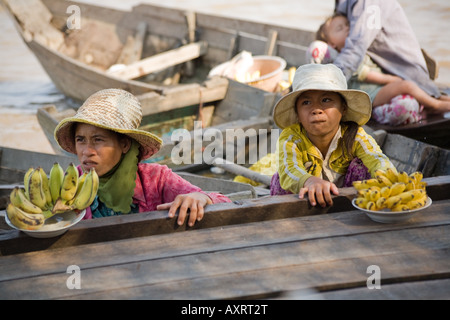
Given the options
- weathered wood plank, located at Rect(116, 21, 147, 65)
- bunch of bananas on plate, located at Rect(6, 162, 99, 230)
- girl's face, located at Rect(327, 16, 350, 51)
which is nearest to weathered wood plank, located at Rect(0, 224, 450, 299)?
bunch of bananas on plate, located at Rect(6, 162, 99, 230)

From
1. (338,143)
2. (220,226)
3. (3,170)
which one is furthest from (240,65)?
(220,226)

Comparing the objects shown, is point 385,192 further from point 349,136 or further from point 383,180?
point 349,136

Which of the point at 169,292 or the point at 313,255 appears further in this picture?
the point at 313,255

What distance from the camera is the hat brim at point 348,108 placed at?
2.73 m

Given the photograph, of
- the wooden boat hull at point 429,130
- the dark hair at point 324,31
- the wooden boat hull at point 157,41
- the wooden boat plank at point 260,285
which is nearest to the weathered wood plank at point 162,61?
the wooden boat hull at point 157,41

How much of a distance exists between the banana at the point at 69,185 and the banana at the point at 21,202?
116 millimetres

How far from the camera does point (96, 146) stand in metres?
2.46

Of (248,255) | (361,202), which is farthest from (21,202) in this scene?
(361,202)

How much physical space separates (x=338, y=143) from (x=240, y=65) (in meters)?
3.45

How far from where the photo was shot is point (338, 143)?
9.53 feet

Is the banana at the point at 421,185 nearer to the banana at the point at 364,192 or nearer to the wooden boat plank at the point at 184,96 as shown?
the banana at the point at 364,192
